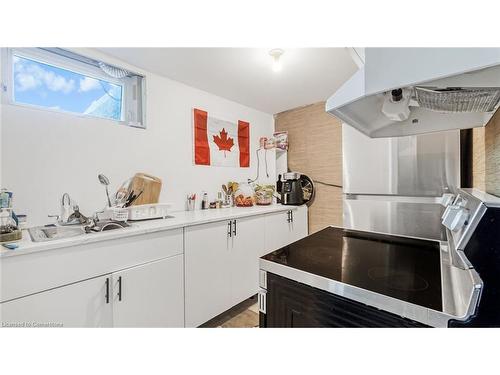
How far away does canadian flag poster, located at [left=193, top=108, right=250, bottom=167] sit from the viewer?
2303mm

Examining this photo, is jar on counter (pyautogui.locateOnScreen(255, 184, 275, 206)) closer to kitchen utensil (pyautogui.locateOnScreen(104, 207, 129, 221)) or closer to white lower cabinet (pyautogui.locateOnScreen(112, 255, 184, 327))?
white lower cabinet (pyautogui.locateOnScreen(112, 255, 184, 327))

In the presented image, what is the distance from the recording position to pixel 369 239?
50.4 inches

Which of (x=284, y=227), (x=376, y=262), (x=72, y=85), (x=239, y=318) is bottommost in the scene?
(x=239, y=318)

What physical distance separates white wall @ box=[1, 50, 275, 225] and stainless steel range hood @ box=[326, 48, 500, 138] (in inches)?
63.9

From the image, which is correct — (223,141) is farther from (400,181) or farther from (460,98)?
(460,98)

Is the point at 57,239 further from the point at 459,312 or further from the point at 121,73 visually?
the point at 459,312

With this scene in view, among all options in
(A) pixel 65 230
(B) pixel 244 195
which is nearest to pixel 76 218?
(A) pixel 65 230

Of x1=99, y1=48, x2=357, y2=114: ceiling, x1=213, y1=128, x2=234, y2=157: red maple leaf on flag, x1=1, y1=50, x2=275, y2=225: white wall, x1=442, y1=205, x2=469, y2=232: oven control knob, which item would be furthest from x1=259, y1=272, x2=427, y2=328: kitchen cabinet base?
x1=213, y1=128, x2=234, y2=157: red maple leaf on flag

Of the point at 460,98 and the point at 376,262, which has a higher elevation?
the point at 460,98

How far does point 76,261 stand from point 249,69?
1.76 meters

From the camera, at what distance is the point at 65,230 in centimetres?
129

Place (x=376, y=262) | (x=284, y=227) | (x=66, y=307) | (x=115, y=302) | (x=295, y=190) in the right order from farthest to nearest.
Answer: (x=295, y=190)
(x=284, y=227)
(x=115, y=302)
(x=66, y=307)
(x=376, y=262)

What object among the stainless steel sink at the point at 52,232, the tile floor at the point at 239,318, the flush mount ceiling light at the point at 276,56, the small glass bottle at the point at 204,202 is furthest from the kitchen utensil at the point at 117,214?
the flush mount ceiling light at the point at 276,56
